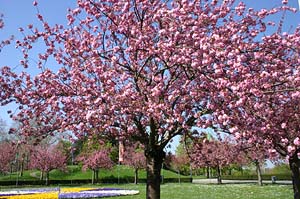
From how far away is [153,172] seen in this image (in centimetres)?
864

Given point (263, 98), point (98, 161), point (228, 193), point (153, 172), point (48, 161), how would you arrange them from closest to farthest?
point (263, 98)
point (153, 172)
point (228, 193)
point (48, 161)
point (98, 161)

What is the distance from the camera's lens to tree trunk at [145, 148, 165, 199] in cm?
852

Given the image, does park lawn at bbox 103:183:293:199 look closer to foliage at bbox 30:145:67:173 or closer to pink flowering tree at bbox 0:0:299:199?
pink flowering tree at bbox 0:0:299:199

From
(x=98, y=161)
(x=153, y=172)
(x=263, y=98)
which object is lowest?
(x=153, y=172)

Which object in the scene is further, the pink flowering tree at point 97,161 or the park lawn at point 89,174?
the park lawn at point 89,174

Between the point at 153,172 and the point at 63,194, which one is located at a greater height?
the point at 153,172

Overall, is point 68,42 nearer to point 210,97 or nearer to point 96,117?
point 96,117

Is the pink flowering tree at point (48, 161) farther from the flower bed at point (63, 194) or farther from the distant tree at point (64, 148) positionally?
the flower bed at point (63, 194)

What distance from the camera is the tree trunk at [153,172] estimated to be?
8.52 meters

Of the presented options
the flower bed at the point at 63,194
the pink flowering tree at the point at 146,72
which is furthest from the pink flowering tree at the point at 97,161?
the pink flowering tree at the point at 146,72

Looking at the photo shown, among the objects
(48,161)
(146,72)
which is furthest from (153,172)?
(48,161)

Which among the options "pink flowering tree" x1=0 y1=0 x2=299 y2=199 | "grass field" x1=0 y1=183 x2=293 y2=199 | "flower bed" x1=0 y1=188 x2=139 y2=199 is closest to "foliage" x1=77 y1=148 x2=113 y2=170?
"flower bed" x1=0 y1=188 x2=139 y2=199

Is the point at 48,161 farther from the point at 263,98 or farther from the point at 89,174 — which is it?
the point at 263,98

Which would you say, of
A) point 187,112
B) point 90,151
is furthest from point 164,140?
point 90,151
